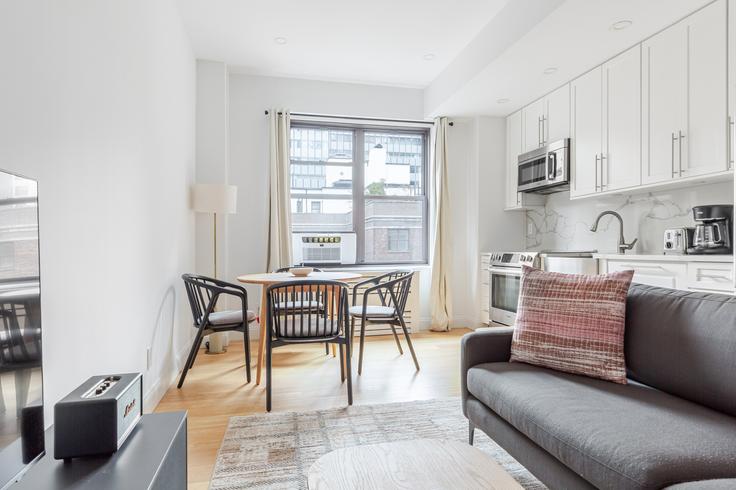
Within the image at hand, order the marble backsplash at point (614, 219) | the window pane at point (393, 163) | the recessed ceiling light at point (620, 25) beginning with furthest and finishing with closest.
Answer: the window pane at point (393, 163)
the marble backsplash at point (614, 219)
the recessed ceiling light at point (620, 25)

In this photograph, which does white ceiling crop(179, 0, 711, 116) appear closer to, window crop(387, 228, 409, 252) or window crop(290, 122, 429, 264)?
window crop(290, 122, 429, 264)

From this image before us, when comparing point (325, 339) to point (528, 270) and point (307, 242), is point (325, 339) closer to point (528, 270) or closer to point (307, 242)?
point (528, 270)

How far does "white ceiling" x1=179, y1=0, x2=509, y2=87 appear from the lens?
3.28 metres

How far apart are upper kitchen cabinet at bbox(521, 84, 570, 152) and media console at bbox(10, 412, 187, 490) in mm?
4023

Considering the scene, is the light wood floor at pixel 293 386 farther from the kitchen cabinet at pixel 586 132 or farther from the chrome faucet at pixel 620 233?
the kitchen cabinet at pixel 586 132

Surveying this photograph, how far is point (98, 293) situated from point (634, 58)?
3.81m

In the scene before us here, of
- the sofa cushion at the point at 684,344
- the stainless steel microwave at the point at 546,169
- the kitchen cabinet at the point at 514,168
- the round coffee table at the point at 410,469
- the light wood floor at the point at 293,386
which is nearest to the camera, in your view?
the round coffee table at the point at 410,469

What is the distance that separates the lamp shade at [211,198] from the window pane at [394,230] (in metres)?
1.84

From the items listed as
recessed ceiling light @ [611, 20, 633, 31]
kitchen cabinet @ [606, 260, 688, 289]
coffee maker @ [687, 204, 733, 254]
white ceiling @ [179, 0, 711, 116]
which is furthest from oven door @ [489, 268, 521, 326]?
recessed ceiling light @ [611, 20, 633, 31]

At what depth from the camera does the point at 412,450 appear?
50.2 inches

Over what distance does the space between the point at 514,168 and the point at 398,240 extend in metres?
1.60

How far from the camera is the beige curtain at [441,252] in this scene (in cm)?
489

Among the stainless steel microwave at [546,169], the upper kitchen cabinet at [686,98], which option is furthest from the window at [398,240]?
the upper kitchen cabinet at [686,98]

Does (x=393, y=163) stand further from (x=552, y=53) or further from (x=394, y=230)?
(x=552, y=53)
